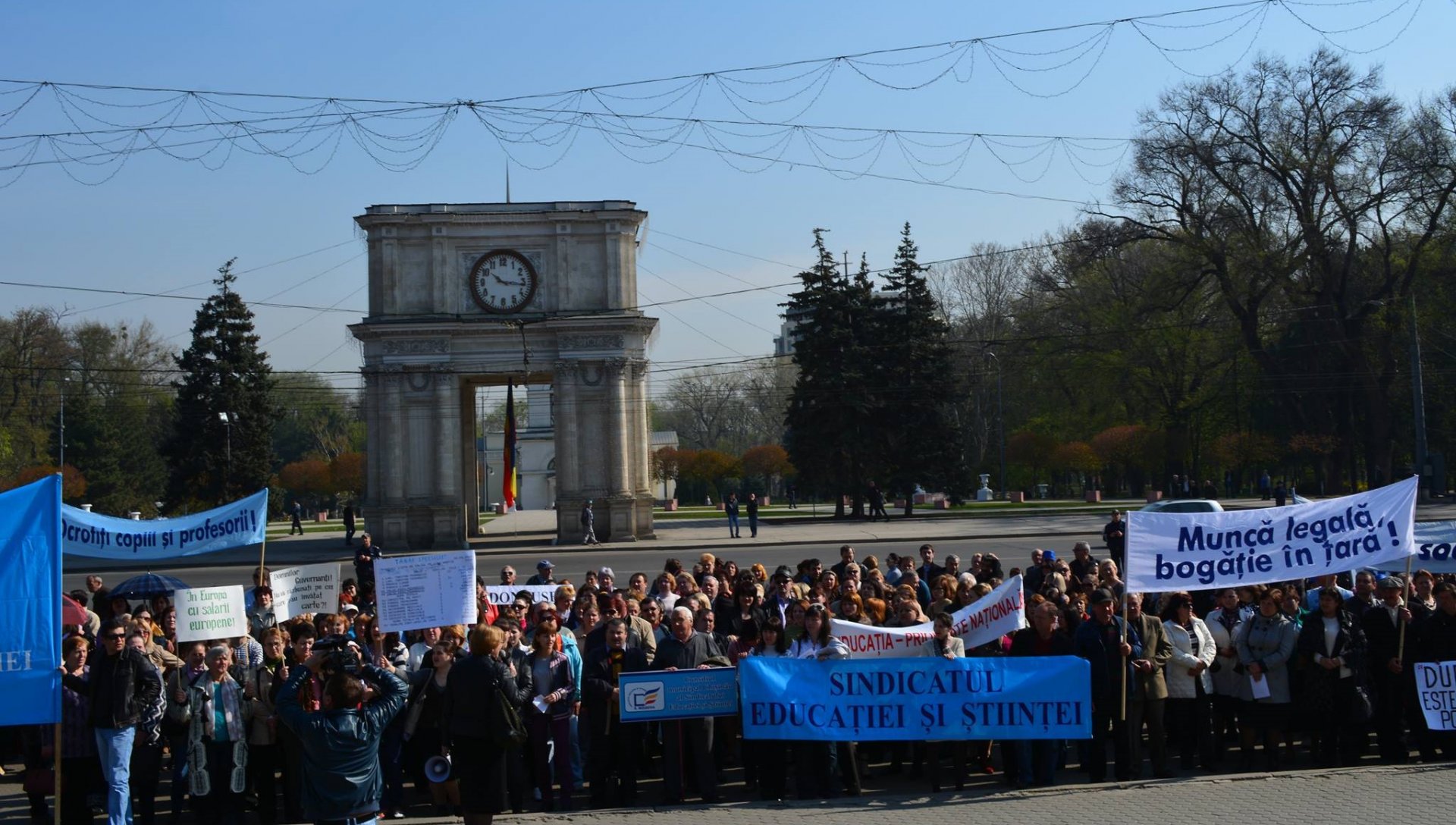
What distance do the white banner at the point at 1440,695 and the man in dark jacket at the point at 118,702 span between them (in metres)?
10.7

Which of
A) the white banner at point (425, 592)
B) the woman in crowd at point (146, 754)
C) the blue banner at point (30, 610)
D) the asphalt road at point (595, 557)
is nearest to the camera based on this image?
the blue banner at point (30, 610)

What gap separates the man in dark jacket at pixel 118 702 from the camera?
35.9 ft

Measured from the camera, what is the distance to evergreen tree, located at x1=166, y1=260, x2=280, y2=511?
67.5 metres

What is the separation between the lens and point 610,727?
12164 millimetres

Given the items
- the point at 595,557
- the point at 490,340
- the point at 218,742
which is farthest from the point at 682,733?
the point at 490,340

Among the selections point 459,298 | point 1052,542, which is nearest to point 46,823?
point 1052,542

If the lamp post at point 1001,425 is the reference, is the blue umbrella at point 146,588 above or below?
below

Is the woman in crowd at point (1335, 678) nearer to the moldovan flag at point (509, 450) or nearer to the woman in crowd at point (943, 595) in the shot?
the woman in crowd at point (943, 595)

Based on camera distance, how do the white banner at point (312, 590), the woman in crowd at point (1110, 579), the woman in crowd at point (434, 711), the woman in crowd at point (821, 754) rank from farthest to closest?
the white banner at point (312, 590), the woman in crowd at point (1110, 579), the woman in crowd at point (821, 754), the woman in crowd at point (434, 711)

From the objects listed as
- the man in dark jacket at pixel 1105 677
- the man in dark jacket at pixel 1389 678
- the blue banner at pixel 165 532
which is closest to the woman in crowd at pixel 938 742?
the man in dark jacket at pixel 1105 677

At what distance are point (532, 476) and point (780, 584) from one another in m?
80.9

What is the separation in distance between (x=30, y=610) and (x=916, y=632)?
7.27 m

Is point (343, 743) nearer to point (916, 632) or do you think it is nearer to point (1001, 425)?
point (916, 632)

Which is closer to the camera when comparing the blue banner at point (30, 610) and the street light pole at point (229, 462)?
the blue banner at point (30, 610)
